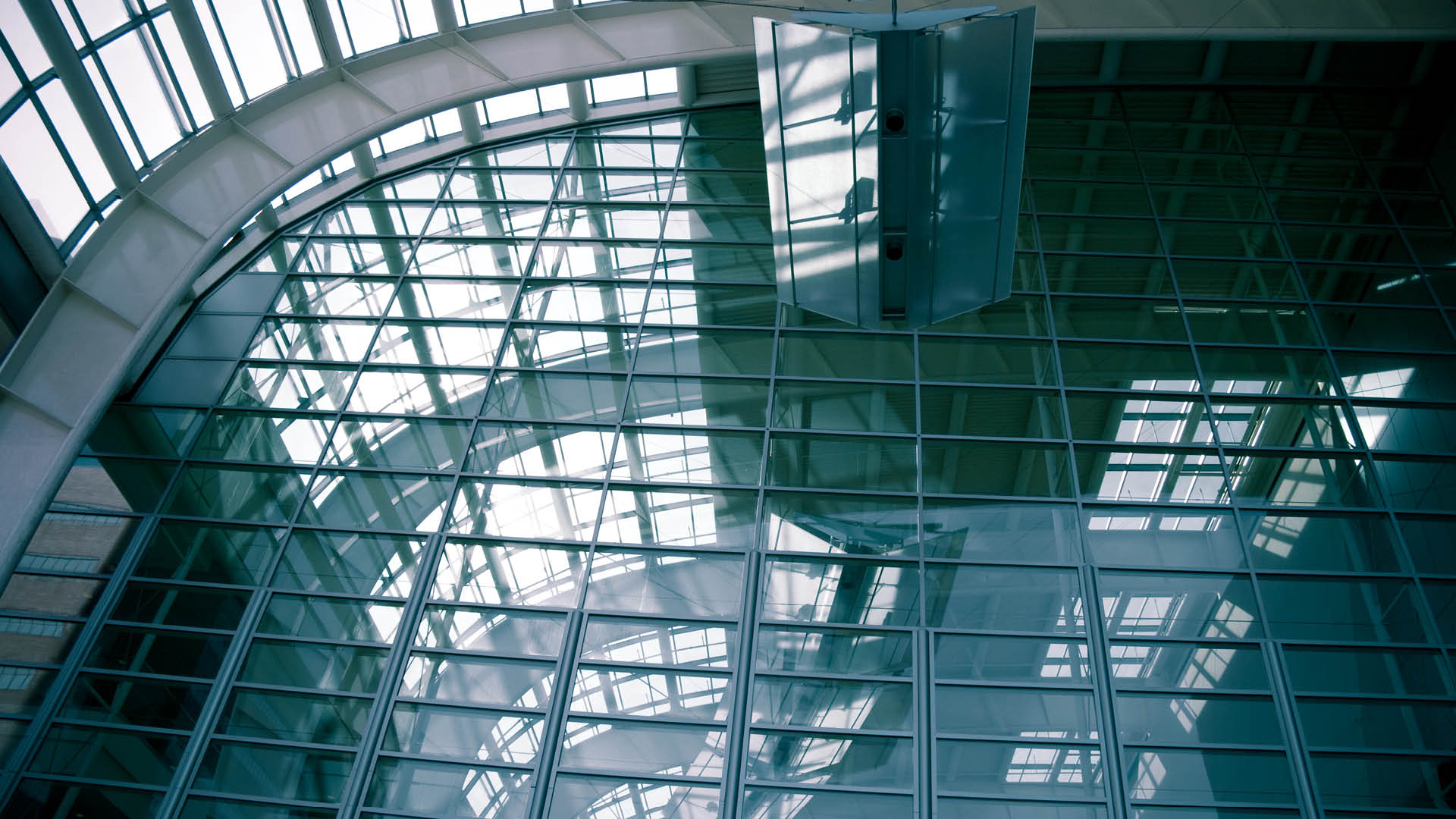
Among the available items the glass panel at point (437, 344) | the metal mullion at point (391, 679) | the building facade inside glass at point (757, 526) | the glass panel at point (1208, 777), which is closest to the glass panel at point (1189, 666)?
the building facade inside glass at point (757, 526)

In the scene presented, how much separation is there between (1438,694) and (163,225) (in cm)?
1953

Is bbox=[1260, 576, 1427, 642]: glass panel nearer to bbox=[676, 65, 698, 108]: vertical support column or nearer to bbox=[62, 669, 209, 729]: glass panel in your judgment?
bbox=[676, 65, 698, 108]: vertical support column

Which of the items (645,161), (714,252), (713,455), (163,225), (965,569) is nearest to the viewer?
(965,569)

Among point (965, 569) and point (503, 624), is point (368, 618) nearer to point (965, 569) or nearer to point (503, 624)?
point (503, 624)

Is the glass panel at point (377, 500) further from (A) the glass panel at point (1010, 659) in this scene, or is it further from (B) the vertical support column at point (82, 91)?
(A) the glass panel at point (1010, 659)

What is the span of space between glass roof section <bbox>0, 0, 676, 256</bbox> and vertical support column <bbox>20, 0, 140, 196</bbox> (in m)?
0.17

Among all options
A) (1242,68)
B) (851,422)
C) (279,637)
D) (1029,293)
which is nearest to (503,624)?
(279,637)

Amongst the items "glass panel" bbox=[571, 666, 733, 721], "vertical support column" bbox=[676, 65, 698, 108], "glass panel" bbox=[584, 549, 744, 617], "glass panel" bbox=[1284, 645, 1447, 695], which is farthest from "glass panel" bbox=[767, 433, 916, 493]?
"vertical support column" bbox=[676, 65, 698, 108]

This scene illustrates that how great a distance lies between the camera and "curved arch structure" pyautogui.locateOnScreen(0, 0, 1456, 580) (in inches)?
635

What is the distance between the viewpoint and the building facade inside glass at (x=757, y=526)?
13.8 meters

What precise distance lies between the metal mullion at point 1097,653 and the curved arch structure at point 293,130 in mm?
8282

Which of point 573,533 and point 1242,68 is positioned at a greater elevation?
point 1242,68

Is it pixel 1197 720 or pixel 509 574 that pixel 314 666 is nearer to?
pixel 509 574

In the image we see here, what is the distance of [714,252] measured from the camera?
2006cm
